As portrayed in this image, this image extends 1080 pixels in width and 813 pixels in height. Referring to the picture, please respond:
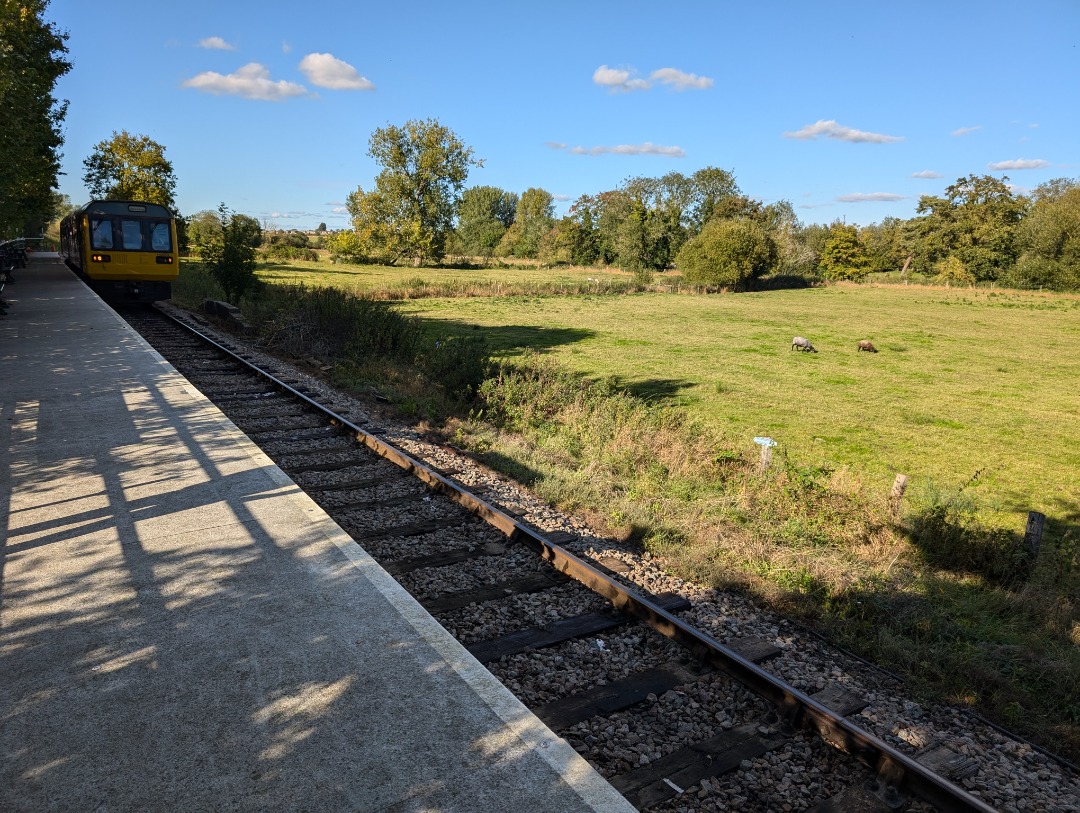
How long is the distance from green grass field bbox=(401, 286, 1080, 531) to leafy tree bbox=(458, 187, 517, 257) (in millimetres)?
84282

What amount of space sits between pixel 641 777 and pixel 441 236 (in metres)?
82.2

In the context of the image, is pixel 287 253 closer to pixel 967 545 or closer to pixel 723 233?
pixel 723 233

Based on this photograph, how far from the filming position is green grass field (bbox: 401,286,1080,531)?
12.3m

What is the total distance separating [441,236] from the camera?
81.7 m

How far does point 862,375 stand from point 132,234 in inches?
894

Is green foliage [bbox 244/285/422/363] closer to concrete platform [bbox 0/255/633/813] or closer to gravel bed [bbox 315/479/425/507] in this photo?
gravel bed [bbox 315/479/425/507]

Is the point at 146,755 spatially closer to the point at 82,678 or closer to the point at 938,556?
the point at 82,678

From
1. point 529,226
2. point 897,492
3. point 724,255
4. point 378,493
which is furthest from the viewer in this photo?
point 529,226

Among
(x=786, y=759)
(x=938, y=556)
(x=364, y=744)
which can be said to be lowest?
(x=938, y=556)

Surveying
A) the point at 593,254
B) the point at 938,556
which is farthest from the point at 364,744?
the point at 593,254

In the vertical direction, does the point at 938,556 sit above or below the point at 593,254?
below

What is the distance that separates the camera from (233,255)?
22703mm

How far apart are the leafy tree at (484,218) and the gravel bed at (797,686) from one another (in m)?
118

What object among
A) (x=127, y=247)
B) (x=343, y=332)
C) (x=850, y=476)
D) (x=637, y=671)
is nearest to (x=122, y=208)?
(x=127, y=247)
